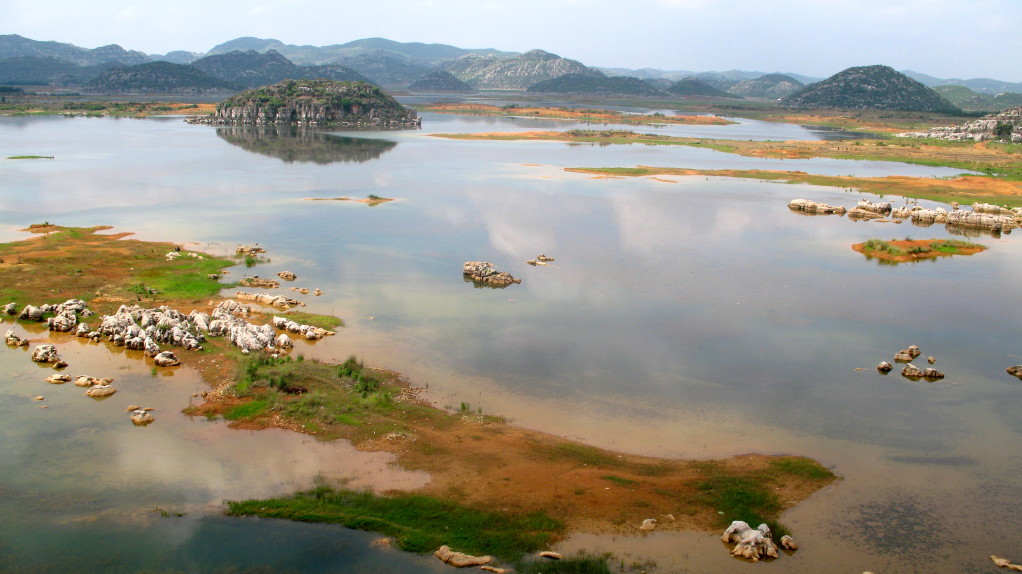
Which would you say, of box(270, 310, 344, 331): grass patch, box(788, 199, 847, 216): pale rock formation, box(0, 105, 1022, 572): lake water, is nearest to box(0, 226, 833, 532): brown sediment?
box(0, 105, 1022, 572): lake water

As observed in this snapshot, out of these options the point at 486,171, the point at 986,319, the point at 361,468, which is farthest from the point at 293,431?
the point at 486,171

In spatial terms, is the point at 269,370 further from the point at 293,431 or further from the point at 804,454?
the point at 804,454

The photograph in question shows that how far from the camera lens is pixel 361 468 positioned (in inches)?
655

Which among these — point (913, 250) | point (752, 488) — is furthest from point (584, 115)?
point (752, 488)

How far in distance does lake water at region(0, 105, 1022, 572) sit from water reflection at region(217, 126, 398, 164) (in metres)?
26.0

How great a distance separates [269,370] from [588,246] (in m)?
22.0

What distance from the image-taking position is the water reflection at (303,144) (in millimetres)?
78438

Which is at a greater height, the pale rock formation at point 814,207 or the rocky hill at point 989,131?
the rocky hill at point 989,131

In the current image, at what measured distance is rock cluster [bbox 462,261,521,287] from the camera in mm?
31875

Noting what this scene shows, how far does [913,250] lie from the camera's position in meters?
39.6

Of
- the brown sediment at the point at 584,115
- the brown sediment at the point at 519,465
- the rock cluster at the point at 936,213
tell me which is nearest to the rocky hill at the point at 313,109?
the brown sediment at the point at 584,115

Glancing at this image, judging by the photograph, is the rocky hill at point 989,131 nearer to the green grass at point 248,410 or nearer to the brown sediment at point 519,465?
the brown sediment at point 519,465

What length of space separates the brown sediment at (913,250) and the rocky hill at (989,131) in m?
79.3

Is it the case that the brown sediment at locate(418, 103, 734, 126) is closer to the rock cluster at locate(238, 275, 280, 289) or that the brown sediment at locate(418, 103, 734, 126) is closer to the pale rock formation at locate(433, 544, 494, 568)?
the rock cluster at locate(238, 275, 280, 289)
